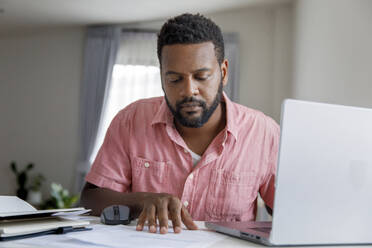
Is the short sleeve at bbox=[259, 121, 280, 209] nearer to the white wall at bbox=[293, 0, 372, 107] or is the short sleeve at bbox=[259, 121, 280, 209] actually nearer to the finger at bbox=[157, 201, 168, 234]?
the finger at bbox=[157, 201, 168, 234]

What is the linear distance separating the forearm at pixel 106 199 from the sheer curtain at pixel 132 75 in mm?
4213

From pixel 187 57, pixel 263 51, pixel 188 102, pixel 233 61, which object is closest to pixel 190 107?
pixel 188 102

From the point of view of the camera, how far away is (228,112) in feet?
4.97

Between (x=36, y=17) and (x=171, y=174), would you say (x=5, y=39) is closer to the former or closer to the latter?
(x=36, y=17)

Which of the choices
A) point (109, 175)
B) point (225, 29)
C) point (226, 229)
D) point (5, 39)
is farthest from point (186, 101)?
point (5, 39)

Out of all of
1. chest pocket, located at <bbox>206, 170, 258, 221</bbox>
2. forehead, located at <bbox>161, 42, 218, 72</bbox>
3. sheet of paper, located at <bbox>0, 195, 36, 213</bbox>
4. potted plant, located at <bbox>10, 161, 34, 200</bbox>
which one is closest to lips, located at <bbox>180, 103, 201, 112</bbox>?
forehead, located at <bbox>161, 42, 218, 72</bbox>

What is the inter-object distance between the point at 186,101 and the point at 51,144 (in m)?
4.77

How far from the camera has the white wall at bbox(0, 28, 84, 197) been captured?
5789mm

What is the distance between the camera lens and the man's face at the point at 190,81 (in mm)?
1367

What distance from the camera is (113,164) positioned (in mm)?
1475

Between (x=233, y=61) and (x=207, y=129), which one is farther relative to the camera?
(x=233, y=61)

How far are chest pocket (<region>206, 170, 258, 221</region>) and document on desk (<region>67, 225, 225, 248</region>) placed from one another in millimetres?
391

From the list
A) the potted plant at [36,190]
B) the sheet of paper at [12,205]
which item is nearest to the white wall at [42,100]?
the potted plant at [36,190]

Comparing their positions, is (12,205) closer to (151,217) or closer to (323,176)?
(151,217)
